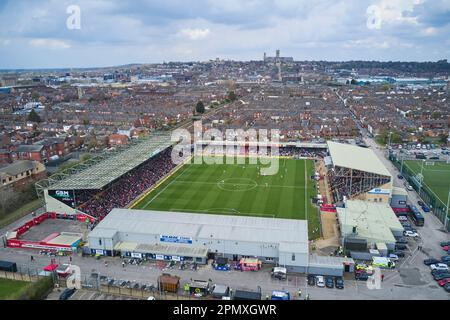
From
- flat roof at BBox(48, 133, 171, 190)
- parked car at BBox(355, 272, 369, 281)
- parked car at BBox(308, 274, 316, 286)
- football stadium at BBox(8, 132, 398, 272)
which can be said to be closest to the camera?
parked car at BBox(308, 274, 316, 286)

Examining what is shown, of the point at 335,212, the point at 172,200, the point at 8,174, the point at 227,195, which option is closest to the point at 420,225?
the point at 335,212

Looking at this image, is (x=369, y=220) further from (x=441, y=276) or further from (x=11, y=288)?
(x=11, y=288)

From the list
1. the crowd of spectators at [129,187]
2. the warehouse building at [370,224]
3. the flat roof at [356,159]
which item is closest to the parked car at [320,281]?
the warehouse building at [370,224]

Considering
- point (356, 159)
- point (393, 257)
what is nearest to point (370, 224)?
point (393, 257)

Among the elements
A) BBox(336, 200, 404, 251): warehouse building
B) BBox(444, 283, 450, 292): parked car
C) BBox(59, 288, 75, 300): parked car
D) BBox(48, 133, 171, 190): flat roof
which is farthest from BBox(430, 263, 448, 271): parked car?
BBox(48, 133, 171, 190): flat roof

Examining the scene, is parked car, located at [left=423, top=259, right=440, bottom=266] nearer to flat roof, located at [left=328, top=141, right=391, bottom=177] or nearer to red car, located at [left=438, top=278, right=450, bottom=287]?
red car, located at [left=438, top=278, right=450, bottom=287]

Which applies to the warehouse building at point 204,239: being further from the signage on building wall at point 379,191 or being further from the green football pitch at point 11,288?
the signage on building wall at point 379,191
